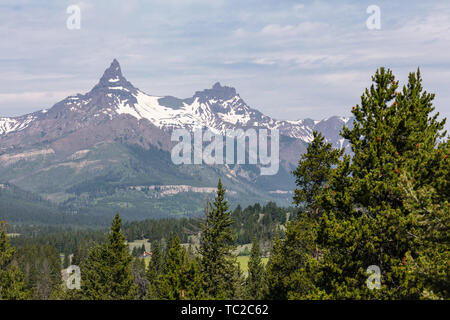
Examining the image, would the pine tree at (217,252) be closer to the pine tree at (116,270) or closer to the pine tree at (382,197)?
the pine tree at (116,270)

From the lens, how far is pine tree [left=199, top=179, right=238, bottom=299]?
47.5 metres

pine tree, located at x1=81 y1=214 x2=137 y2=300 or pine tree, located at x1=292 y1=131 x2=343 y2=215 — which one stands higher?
pine tree, located at x1=292 y1=131 x2=343 y2=215

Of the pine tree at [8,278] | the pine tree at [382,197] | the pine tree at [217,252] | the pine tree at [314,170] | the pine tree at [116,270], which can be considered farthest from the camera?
the pine tree at [116,270]

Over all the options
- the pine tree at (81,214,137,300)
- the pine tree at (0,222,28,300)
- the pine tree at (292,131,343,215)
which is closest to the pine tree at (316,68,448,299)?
the pine tree at (292,131,343,215)

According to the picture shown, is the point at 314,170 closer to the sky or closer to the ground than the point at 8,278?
closer to the sky

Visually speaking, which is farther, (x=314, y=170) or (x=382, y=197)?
(x=314, y=170)

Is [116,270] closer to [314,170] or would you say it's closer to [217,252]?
[217,252]

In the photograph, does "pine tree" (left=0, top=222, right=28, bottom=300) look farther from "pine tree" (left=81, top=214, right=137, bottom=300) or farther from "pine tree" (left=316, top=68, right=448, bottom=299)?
"pine tree" (left=316, top=68, right=448, bottom=299)

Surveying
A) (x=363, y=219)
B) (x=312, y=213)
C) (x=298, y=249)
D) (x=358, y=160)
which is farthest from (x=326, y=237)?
(x=298, y=249)

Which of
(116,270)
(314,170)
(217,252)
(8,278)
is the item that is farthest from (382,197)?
(8,278)

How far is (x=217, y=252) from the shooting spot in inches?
1911

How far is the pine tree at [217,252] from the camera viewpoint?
156 feet

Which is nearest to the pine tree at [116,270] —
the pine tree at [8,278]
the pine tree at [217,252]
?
the pine tree at [8,278]
